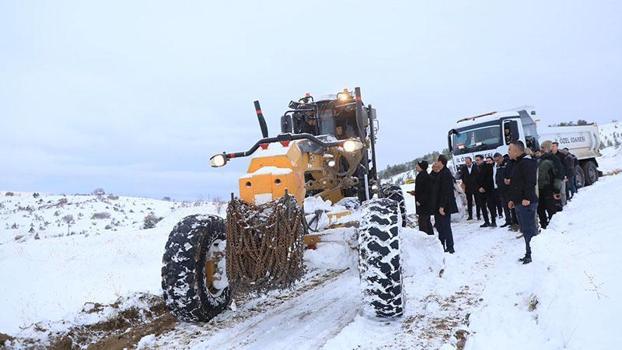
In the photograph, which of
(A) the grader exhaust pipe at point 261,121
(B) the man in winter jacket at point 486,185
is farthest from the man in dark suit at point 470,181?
(A) the grader exhaust pipe at point 261,121

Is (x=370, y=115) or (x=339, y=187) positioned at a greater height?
(x=370, y=115)

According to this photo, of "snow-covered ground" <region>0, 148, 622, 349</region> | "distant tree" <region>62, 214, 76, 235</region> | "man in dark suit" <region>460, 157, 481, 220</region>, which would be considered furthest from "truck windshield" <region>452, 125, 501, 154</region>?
"distant tree" <region>62, 214, 76, 235</region>

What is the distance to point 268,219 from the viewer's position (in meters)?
4.45

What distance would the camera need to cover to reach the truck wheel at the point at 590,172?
52.1ft

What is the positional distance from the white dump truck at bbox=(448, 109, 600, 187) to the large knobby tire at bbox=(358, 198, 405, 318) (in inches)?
428

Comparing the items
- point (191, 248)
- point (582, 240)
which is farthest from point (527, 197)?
point (191, 248)

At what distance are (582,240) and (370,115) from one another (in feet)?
10.3

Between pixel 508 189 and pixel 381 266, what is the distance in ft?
12.8

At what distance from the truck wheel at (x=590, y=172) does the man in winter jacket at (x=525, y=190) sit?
1151 centimetres

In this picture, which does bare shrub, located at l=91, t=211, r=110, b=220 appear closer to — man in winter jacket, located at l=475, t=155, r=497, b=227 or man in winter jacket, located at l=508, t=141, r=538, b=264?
man in winter jacket, located at l=475, t=155, r=497, b=227

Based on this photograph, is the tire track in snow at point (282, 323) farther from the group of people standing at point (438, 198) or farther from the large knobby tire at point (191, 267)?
the group of people standing at point (438, 198)

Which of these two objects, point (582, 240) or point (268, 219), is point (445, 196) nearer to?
point (582, 240)

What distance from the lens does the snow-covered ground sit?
3570mm

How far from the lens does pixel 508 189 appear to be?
7.14 m
